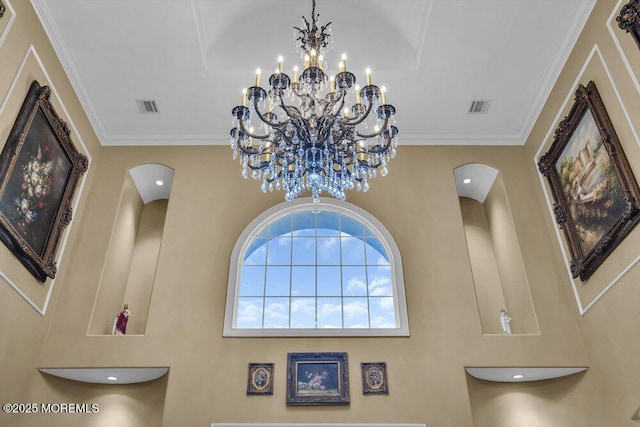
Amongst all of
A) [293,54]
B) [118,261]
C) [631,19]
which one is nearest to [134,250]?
[118,261]

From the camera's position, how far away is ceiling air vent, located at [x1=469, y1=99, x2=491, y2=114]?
821 centimetres

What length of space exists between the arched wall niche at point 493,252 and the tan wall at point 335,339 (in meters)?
0.25

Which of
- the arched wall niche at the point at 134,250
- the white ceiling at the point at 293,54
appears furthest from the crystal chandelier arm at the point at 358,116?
the arched wall niche at the point at 134,250

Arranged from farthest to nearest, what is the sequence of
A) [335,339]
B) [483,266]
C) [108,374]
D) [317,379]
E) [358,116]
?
[483,266] < [335,339] < [108,374] < [317,379] < [358,116]

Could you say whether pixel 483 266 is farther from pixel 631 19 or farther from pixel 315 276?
pixel 631 19

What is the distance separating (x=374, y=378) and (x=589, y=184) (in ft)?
12.2

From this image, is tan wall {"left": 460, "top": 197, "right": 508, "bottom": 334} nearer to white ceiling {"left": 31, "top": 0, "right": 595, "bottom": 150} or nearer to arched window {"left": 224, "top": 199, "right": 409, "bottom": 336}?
white ceiling {"left": 31, "top": 0, "right": 595, "bottom": 150}

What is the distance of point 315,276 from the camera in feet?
25.9

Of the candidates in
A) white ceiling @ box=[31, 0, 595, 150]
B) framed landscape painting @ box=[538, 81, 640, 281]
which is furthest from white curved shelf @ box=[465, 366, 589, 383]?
white ceiling @ box=[31, 0, 595, 150]

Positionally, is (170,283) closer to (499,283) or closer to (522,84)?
(499,283)

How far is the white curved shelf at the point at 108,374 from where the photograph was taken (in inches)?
263

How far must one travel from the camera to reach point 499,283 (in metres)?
8.41

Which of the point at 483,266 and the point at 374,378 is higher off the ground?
the point at 483,266

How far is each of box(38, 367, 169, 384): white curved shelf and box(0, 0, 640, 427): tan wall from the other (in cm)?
9
